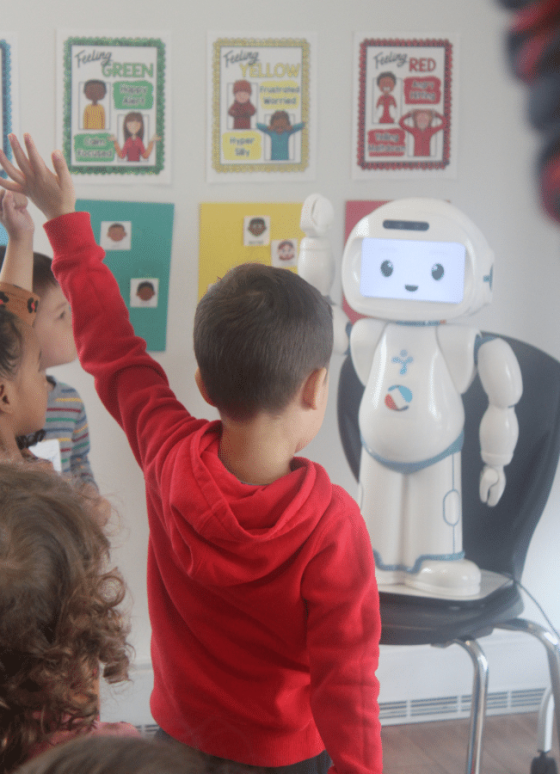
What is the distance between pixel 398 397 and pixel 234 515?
1.69 feet

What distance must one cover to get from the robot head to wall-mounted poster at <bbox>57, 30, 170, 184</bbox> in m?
0.55

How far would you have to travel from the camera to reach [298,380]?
2.26ft

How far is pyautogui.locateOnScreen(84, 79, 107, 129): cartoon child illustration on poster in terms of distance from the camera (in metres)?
1.42

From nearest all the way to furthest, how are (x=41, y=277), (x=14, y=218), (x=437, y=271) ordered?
(x=14, y=218) < (x=437, y=271) < (x=41, y=277)

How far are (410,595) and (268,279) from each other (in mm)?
642

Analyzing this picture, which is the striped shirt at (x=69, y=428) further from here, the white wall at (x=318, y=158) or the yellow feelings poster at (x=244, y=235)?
the yellow feelings poster at (x=244, y=235)

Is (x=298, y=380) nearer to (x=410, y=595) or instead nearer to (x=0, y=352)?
(x=0, y=352)

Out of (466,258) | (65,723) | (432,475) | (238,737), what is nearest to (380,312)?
(466,258)

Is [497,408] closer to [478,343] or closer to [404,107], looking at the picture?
[478,343]

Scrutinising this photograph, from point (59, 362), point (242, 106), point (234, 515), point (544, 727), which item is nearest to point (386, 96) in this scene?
point (242, 106)

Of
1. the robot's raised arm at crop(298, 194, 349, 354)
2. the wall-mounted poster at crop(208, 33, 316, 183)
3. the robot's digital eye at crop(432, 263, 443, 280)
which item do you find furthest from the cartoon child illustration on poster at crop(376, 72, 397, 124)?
the robot's digital eye at crop(432, 263, 443, 280)

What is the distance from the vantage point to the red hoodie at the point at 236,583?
2.17 feet

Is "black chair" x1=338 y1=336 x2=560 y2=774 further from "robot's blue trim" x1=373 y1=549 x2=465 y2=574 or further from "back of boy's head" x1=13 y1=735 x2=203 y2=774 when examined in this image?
"back of boy's head" x1=13 y1=735 x2=203 y2=774

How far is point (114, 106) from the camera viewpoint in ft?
4.72
